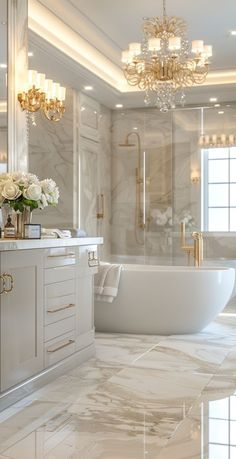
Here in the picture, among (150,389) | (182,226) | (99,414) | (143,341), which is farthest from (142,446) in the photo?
(182,226)

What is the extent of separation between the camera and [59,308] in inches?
127

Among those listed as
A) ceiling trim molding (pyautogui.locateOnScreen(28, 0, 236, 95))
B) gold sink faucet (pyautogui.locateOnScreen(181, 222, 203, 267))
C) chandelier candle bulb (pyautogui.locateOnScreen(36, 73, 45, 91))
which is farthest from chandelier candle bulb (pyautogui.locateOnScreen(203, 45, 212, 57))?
gold sink faucet (pyautogui.locateOnScreen(181, 222, 203, 267))

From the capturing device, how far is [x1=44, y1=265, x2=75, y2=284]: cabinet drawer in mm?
3062

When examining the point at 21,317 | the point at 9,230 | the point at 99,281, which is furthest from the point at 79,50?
the point at 21,317

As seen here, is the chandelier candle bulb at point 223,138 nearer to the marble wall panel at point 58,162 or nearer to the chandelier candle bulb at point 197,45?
the marble wall panel at point 58,162

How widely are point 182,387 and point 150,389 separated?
0.57 feet

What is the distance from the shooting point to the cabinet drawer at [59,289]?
307 centimetres

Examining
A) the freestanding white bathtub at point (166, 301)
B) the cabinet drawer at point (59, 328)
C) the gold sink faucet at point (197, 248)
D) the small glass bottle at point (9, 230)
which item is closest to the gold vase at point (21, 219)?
the small glass bottle at point (9, 230)

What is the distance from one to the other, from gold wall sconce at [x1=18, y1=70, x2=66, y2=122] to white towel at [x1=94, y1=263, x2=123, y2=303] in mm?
1366

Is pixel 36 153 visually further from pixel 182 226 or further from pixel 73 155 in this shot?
pixel 182 226

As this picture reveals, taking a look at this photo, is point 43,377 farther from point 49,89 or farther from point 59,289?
point 49,89

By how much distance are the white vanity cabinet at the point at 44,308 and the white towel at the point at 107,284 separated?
0.84 meters

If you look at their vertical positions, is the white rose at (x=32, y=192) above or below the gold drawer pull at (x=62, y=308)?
above

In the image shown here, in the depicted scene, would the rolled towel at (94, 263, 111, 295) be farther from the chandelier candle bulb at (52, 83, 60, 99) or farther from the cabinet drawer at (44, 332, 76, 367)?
the chandelier candle bulb at (52, 83, 60, 99)
